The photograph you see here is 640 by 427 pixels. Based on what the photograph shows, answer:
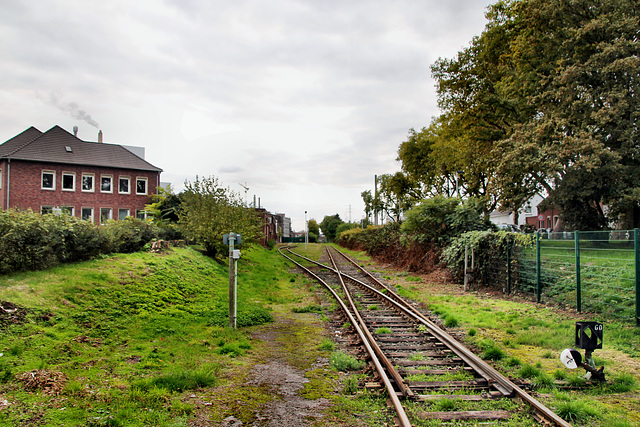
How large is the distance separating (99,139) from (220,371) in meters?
48.5

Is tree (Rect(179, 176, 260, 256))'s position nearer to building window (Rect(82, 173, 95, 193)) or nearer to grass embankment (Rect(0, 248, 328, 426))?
grass embankment (Rect(0, 248, 328, 426))

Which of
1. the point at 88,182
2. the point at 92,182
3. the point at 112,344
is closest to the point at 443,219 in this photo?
the point at 112,344

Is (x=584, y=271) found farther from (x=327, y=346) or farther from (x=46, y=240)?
(x=46, y=240)

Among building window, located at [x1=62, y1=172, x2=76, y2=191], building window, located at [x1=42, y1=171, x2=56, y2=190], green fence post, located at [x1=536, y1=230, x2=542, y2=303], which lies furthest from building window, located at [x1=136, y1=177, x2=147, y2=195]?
green fence post, located at [x1=536, y1=230, x2=542, y2=303]

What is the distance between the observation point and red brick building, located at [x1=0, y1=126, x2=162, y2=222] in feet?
107

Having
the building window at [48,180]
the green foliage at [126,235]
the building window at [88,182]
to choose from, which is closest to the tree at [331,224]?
the building window at [88,182]

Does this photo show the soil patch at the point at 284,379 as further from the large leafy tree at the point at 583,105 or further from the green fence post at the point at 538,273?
the large leafy tree at the point at 583,105

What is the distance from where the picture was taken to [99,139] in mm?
46781

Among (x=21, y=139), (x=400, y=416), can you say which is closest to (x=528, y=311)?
(x=400, y=416)

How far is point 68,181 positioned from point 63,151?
109 inches

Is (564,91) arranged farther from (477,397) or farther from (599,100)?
(477,397)

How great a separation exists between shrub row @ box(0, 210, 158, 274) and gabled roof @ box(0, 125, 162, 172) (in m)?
28.2

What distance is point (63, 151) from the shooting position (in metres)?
35.6

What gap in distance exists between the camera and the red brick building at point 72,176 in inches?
1280
